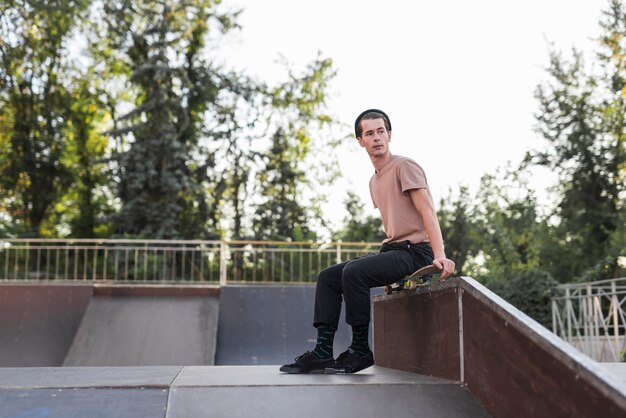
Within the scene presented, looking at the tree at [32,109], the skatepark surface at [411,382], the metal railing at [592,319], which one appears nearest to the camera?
the skatepark surface at [411,382]

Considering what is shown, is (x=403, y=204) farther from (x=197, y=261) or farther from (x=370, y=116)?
(x=197, y=261)

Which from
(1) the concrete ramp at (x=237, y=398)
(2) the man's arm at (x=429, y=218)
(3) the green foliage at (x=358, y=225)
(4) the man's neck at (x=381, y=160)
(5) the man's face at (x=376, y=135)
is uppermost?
(3) the green foliage at (x=358, y=225)

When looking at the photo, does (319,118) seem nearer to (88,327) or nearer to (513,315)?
(88,327)

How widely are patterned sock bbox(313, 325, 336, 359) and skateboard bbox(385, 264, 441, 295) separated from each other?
1.47 feet

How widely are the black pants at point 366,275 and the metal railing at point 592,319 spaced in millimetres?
5604

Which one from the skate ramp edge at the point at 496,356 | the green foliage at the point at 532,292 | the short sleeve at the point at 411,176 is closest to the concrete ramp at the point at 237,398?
the skate ramp edge at the point at 496,356

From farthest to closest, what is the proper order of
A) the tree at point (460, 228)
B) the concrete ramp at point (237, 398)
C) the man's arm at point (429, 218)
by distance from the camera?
the tree at point (460, 228), the man's arm at point (429, 218), the concrete ramp at point (237, 398)

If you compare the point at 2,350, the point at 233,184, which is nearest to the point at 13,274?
the point at 2,350

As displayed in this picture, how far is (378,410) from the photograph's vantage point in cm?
258

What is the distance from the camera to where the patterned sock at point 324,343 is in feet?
11.3

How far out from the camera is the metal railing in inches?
342

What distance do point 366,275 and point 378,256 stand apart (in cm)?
13

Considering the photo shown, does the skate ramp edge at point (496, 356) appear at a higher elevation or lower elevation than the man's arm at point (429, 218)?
lower

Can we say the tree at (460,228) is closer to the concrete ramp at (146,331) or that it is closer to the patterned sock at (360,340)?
the concrete ramp at (146,331)
